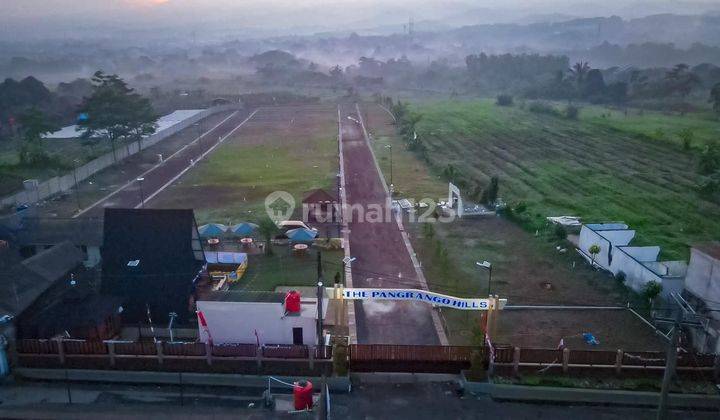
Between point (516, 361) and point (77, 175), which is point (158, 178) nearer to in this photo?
point (77, 175)

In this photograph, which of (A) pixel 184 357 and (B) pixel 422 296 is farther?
(B) pixel 422 296

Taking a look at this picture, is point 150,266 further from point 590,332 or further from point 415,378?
point 590,332

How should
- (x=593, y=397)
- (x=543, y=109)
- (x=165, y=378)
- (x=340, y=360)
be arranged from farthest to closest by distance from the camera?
(x=543, y=109)
(x=165, y=378)
(x=340, y=360)
(x=593, y=397)

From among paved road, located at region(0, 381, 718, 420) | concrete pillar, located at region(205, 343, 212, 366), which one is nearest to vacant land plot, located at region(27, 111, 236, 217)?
paved road, located at region(0, 381, 718, 420)

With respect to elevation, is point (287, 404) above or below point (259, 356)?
below

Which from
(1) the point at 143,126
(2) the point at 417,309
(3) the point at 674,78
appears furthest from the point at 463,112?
(2) the point at 417,309

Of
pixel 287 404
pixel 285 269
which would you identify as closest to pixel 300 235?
pixel 285 269
